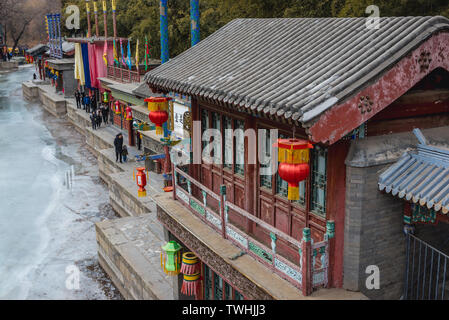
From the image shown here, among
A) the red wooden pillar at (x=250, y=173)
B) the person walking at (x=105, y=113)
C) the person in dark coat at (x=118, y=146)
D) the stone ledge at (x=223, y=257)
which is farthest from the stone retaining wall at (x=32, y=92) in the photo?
the red wooden pillar at (x=250, y=173)

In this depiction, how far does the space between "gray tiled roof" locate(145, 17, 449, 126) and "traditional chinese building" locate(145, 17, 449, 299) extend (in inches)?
1.0

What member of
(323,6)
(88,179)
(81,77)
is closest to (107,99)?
(81,77)

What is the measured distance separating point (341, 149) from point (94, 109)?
30086 millimetres

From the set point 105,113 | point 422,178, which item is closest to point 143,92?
point 105,113

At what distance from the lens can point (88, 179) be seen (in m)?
26.7

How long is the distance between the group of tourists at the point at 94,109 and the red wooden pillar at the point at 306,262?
87.7 feet

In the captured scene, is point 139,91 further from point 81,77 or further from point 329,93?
point 329,93

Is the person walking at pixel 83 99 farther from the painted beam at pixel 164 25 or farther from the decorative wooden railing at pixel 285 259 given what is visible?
the decorative wooden railing at pixel 285 259

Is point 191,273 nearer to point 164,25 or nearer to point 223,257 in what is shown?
point 223,257

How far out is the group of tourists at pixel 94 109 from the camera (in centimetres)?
3156

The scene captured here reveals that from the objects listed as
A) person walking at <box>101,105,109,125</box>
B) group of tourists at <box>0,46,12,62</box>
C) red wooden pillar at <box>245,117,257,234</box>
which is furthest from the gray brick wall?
group of tourists at <box>0,46,12,62</box>

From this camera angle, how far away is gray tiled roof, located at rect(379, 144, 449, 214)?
249 inches

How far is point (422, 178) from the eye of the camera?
6.70 metres

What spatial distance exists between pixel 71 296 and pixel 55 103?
98.6 ft
